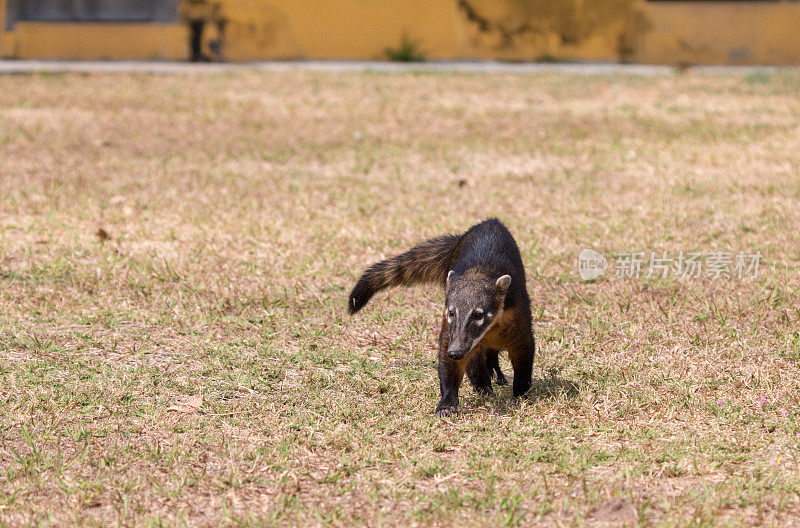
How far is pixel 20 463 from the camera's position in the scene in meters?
Answer: 3.80

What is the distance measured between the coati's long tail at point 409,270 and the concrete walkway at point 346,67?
1237 cm

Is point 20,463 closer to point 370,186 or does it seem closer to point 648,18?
point 370,186

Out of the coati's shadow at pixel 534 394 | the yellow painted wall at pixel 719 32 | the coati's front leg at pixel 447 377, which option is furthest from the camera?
the yellow painted wall at pixel 719 32

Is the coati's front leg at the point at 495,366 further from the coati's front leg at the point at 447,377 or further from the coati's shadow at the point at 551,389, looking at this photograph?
the coati's front leg at the point at 447,377

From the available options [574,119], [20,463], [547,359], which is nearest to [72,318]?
[20,463]

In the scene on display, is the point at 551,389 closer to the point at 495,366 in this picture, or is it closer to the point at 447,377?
the point at 495,366

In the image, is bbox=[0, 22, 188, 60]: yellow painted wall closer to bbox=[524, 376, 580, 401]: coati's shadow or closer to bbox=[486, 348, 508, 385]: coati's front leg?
bbox=[486, 348, 508, 385]: coati's front leg

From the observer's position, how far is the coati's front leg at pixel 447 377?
167 inches

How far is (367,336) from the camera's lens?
534 cm

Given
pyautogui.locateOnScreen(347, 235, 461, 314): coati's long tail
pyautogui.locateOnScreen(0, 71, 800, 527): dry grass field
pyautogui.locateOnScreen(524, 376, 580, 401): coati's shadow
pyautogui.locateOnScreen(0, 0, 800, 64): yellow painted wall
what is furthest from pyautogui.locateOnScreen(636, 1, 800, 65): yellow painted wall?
pyautogui.locateOnScreen(524, 376, 580, 401): coati's shadow

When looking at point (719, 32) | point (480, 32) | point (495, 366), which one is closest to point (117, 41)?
point (480, 32)

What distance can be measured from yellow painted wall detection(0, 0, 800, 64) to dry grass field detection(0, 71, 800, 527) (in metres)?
7.12

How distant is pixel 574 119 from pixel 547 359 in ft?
26.3

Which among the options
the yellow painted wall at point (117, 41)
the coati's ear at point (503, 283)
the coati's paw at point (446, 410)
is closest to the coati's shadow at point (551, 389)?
the coati's paw at point (446, 410)
